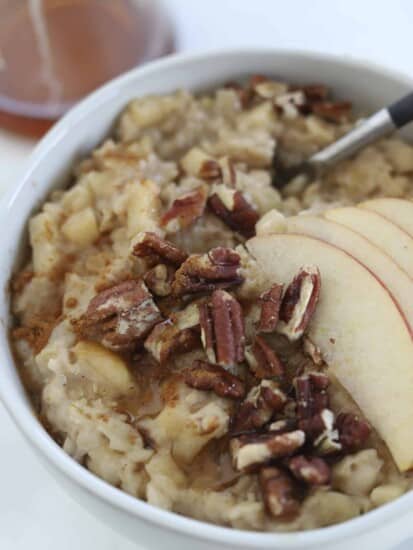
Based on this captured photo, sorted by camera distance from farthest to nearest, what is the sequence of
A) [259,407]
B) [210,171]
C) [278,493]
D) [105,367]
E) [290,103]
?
1. [290,103]
2. [210,171]
3. [105,367]
4. [259,407]
5. [278,493]

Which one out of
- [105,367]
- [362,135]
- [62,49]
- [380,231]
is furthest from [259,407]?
[62,49]

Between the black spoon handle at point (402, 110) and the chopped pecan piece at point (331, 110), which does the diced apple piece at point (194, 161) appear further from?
the black spoon handle at point (402, 110)

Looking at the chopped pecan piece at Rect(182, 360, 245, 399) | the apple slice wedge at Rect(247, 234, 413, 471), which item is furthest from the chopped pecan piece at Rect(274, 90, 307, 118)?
the chopped pecan piece at Rect(182, 360, 245, 399)

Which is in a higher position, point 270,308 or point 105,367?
point 270,308

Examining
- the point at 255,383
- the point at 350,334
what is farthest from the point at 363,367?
the point at 255,383

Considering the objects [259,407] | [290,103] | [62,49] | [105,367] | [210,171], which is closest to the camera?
[259,407]

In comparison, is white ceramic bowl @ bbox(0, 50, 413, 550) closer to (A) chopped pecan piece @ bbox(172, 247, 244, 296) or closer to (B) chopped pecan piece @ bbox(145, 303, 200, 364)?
(B) chopped pecan piece @ bbox(145, 303, 200, 364)

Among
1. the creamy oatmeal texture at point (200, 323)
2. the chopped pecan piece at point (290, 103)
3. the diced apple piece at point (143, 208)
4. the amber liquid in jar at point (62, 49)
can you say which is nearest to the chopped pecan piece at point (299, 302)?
the creamy oatmeal texture at point (200, 323)

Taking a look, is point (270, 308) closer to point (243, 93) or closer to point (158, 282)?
point (158, 282)
